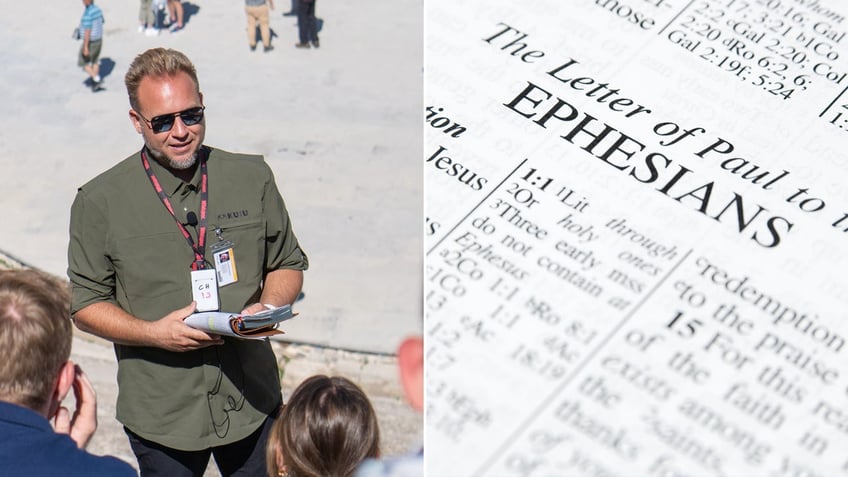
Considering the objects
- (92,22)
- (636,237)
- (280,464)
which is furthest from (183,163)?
(92,22)

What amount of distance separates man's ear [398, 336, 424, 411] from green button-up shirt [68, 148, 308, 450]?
3.11 ft

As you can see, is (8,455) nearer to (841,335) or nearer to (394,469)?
(394,469)

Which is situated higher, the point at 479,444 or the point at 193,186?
the point at 479,444

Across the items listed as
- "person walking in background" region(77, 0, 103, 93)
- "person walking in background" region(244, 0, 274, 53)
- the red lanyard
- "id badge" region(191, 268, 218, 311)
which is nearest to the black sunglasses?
the red lanyard

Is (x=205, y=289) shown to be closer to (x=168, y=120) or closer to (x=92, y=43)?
(x=168, y=120)

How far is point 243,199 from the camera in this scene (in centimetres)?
279

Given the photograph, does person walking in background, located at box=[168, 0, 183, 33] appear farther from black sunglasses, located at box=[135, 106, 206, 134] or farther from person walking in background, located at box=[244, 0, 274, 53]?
black sunglasses, located at box=[135, 106, 206, 134]

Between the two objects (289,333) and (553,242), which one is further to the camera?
(289,333)

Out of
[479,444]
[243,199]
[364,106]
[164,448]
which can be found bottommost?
[364,106]

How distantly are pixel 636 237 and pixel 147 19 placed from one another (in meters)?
8.98

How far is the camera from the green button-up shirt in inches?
105

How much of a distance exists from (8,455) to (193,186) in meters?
1.00

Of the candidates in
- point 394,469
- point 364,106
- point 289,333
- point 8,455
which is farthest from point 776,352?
point 364,106

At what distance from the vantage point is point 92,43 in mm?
8812
